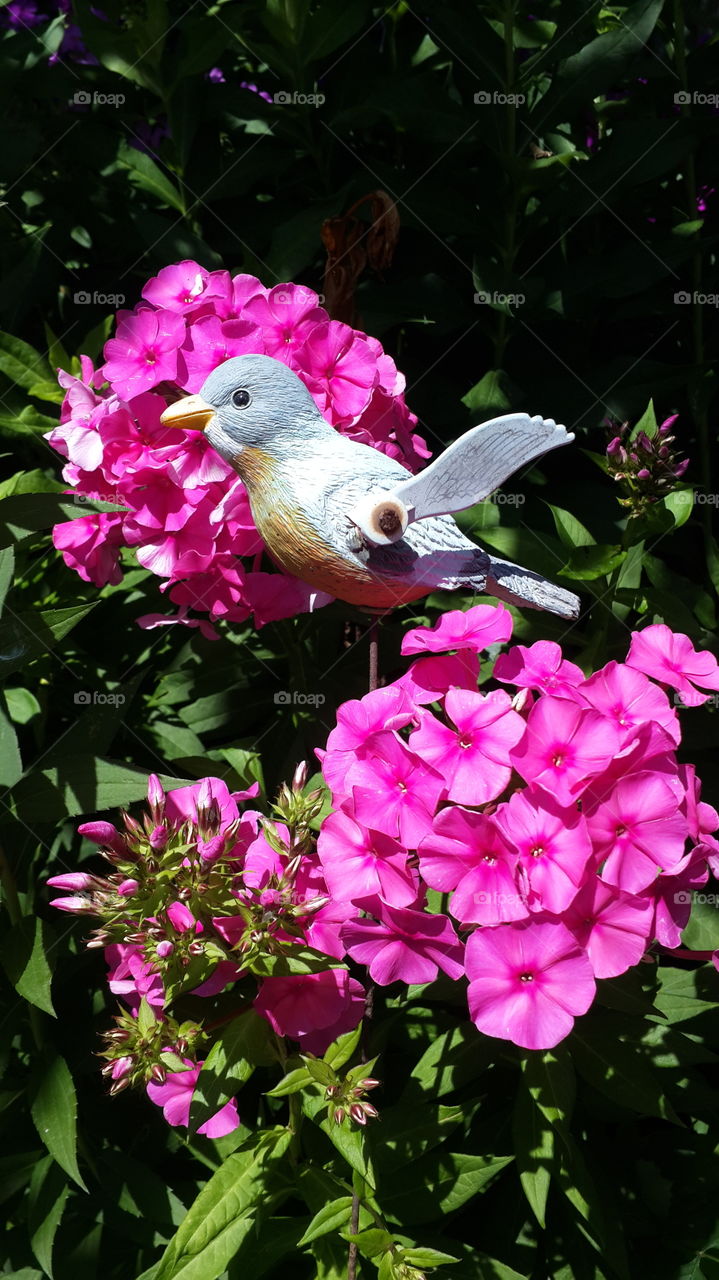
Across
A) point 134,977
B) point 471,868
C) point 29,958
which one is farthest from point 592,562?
point 29,958

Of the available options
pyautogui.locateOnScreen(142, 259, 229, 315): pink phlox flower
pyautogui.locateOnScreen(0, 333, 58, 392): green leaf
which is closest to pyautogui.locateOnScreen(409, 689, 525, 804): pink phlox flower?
pyautogui.locateOnScreen(142, 259, 229, 315): pink phlox flower

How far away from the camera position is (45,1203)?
1177 mm

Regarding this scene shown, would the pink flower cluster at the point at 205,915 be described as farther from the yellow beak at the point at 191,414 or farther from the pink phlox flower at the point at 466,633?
the yellow beak at the point at 191,414

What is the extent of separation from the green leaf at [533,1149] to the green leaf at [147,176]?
126cm

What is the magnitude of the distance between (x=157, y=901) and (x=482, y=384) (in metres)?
0.85

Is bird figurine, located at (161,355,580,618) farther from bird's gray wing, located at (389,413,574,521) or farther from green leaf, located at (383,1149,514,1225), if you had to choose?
green leaf, located at (383,1149,514,1225)

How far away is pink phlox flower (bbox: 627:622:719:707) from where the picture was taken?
0.99 m

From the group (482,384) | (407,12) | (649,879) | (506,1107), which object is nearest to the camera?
(649,879)

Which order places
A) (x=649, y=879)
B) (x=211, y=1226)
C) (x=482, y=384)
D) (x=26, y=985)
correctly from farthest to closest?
(x=482, y=384) → (x=26, y=985) → (x=211, y=1226) → (x=649, y=879)

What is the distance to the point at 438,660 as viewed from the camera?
3.22 feet

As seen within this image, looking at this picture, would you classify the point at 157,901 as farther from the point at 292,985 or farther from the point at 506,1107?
the point at 506,1107

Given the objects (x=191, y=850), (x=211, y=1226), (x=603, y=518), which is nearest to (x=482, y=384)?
(x=603, y=518)

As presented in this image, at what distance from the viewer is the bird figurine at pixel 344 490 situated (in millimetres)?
857

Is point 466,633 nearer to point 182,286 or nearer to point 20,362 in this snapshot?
point 182,286
